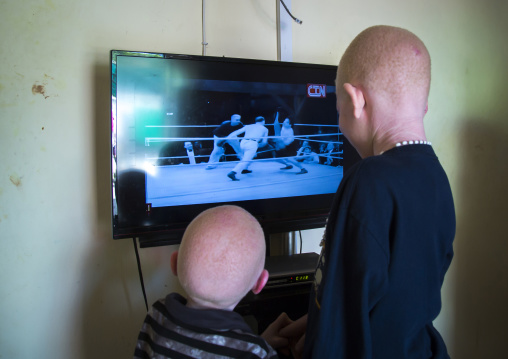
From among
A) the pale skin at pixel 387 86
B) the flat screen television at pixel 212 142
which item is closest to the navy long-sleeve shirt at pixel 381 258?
the pale skin at pixel 387 86

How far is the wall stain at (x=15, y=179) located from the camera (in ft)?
4.45

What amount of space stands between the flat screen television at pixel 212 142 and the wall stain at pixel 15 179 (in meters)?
0.41

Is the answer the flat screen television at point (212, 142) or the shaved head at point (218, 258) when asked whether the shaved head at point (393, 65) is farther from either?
the flat screen television at point (212, 142)

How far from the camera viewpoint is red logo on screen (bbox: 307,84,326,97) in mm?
1627

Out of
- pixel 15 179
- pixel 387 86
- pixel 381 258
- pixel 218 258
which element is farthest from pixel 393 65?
pixel 15 179

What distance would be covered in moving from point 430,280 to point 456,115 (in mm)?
1772

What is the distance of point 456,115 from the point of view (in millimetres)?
2215

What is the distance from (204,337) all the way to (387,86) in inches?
28.7

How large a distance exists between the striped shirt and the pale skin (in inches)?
22.0

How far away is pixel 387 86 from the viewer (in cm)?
84

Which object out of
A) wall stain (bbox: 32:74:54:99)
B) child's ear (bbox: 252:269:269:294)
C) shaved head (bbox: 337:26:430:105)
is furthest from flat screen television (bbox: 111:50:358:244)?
shaved head (bbox: 337:26:430:105)

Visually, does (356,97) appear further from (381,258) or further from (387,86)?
(381,258)

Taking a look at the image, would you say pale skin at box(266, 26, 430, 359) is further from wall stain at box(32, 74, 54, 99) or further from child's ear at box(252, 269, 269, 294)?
wall stain at box(32, 74, 54, 99)

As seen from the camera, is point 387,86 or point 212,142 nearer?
point 387,86
